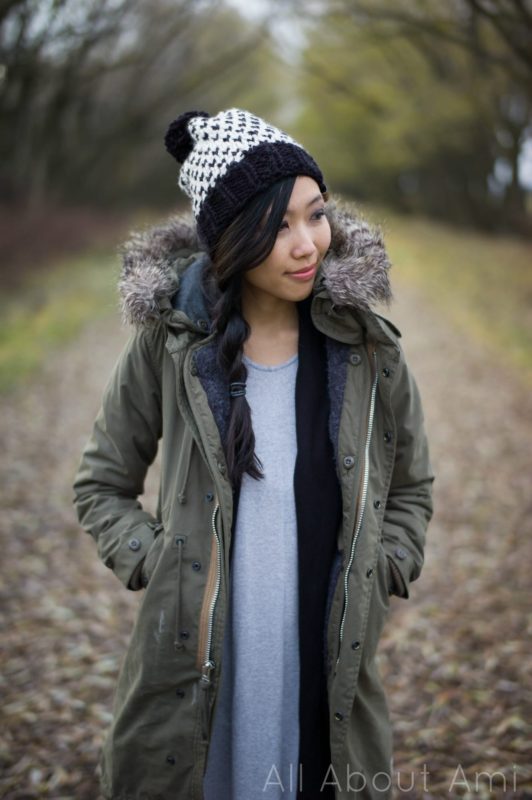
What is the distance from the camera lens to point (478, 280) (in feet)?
51.4

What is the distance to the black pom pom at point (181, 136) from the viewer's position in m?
2.32

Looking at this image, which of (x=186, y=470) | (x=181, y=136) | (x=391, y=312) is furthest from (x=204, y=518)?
(x=391, y=312)

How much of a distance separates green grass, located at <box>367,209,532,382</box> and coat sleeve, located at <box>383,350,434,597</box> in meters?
5.53

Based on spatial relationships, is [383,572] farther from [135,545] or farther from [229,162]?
[229,162]

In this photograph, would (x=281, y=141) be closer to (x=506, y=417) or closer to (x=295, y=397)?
(x=295, y=397)

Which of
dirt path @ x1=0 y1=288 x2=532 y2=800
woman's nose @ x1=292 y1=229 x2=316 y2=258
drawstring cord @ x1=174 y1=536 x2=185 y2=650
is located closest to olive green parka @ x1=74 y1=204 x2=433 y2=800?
drawstring cord @ x1=174 y1=536 x2=185 y2=650

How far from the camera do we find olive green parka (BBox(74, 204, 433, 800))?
2.14m

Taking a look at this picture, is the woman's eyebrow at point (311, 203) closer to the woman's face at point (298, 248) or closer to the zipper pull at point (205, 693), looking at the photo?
the woman's face at point (298, 248)

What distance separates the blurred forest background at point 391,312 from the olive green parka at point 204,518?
1.90 ft

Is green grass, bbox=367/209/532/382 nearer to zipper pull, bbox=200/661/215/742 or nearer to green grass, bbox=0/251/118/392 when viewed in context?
green grass, bbox=0/251/118/392

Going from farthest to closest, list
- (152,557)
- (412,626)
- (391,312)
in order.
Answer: (391,312) < (412,626) < (152,557)

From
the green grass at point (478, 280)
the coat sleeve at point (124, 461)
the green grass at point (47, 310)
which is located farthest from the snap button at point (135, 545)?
the green grass at point (47, 310)

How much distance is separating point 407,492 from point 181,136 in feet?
4.91

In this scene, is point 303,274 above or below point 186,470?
above
